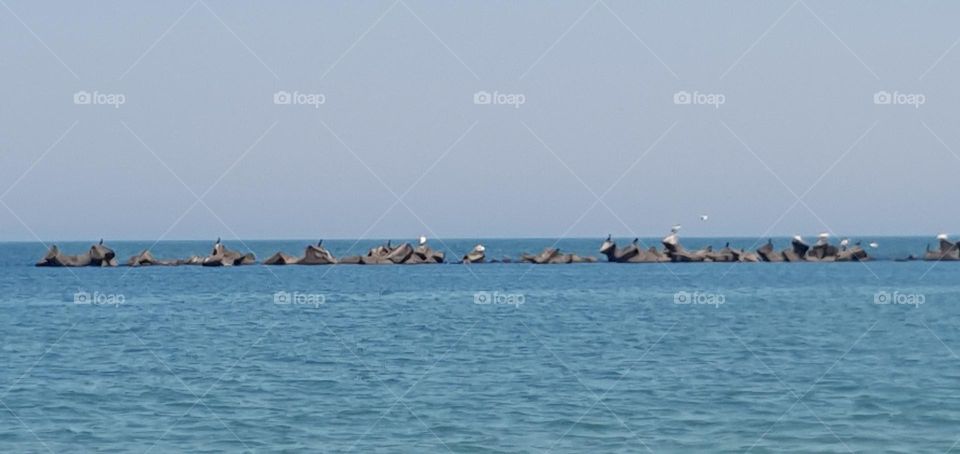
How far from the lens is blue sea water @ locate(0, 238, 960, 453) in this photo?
2273 centimetres

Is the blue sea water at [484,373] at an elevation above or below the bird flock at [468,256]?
above

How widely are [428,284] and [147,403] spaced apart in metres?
49.7

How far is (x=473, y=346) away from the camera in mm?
38000

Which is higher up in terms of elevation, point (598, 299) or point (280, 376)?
point (280, 376)

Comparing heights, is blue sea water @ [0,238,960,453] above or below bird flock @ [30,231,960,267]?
above

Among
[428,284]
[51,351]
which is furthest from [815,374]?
[428,284]

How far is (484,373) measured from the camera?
3112 cm

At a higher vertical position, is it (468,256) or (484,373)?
(484,373)

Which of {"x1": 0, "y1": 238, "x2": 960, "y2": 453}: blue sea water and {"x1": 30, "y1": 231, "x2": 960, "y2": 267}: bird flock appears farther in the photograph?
{"x1": 30, "y1": 231, "x2": 960, "y2": 267}: bird flock

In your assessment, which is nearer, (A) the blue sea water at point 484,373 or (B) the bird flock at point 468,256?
(A) the blue sea water at point 484,373

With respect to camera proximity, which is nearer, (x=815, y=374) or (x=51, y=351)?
(x=815, y=374)

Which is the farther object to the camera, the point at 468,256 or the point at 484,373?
the point at 468,256

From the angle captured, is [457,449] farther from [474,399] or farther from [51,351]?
[51,351]

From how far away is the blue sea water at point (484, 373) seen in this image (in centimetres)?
2273
